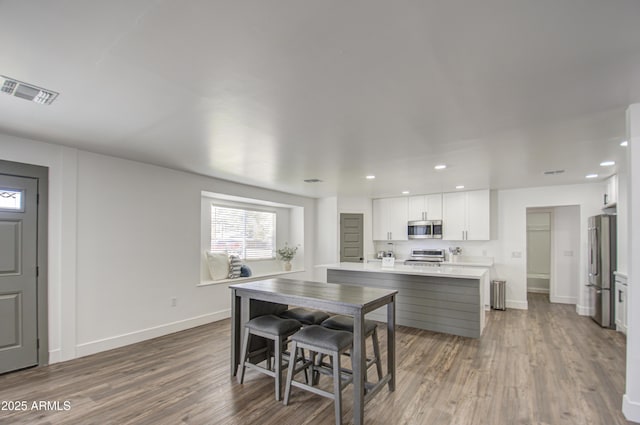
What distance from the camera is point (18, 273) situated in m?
3.33

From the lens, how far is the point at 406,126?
294 cm

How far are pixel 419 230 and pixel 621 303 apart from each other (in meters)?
3.47

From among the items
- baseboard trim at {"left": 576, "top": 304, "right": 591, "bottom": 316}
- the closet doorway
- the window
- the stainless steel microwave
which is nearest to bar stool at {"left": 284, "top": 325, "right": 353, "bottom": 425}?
the window

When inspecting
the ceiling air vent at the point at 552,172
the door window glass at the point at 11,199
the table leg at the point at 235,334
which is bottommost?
the table leg at the point at 235,334

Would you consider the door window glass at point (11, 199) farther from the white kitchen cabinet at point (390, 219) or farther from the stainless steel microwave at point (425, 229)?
the stainless steel microwave at point (425, 229)

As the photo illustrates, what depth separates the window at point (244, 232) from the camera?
6.19 m

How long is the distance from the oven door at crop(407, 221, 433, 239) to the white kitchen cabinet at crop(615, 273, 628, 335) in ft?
10.2

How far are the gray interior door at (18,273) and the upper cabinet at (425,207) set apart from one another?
6533mm

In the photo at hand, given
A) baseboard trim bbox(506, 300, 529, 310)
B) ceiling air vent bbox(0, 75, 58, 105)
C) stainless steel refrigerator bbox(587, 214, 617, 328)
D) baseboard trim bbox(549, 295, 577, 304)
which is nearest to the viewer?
ceiling air vent bbox(0, 75, 58, 105)

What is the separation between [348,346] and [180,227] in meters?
3.42

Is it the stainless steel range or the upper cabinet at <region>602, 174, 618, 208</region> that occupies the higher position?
the upper cabinet at <region>602, 174, 618, 208</region>

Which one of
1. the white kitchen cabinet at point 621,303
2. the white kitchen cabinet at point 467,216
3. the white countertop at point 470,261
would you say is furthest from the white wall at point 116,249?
the white kitchen cabinet at point 621,303

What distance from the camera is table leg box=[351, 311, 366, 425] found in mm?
2363

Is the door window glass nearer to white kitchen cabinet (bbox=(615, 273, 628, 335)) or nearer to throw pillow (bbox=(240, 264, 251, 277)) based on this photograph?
throw pillow (bbox=(240, 264, 251, 277))
